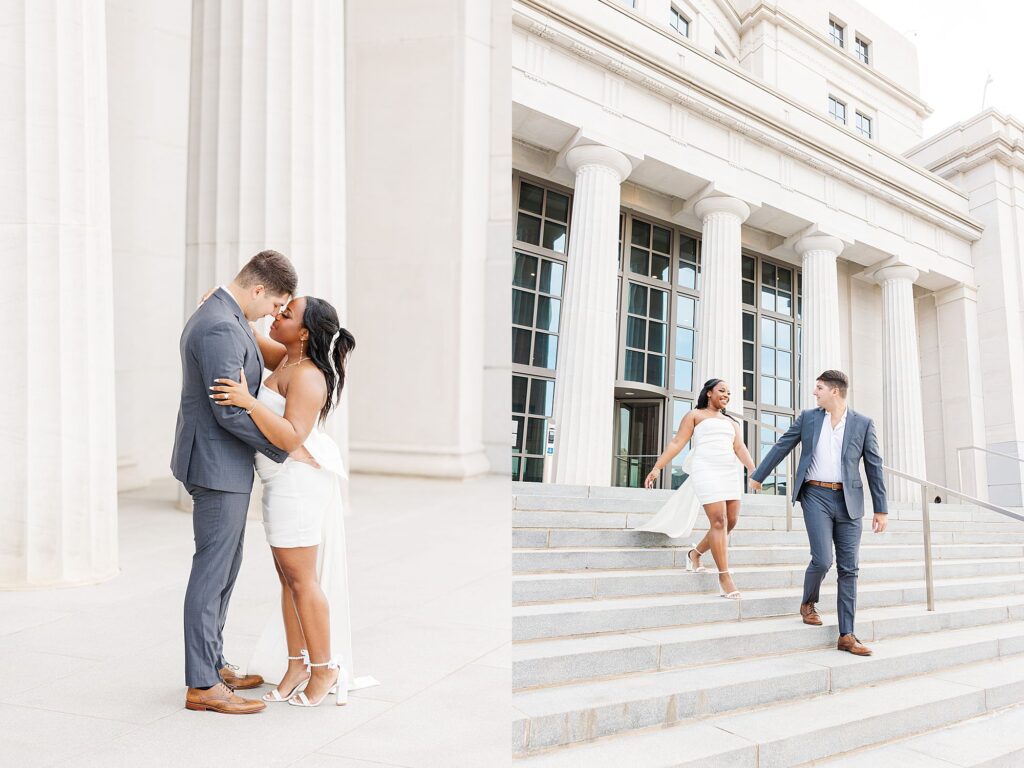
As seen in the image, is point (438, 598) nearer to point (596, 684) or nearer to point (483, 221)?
point (596, 684)

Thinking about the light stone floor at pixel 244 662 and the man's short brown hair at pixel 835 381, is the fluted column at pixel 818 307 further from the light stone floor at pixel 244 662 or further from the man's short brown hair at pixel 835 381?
the man's short brown hair at pixel 835 381

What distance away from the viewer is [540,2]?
22.5 feet

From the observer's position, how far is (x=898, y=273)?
7.73 metres

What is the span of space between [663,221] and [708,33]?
149 inches

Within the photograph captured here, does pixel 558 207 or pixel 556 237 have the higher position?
pixel 558 207

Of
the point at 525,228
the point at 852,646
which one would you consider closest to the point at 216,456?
the point at 525,228

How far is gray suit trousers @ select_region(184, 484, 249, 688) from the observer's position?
2736 millimetres

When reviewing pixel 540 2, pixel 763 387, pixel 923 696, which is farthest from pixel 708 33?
pixel 923 696

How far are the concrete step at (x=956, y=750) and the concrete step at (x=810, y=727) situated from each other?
0.04 metres

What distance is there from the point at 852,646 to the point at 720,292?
912 cm

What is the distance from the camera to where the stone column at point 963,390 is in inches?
173

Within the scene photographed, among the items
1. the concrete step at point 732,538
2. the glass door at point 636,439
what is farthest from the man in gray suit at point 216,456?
the glass door at point 636,439

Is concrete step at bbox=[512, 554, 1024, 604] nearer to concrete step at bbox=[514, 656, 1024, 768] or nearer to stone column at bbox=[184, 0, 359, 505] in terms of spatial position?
concrete step at bbox=[514, 656, 1024, 768]

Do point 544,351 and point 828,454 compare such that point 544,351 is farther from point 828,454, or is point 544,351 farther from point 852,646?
point 852,646
